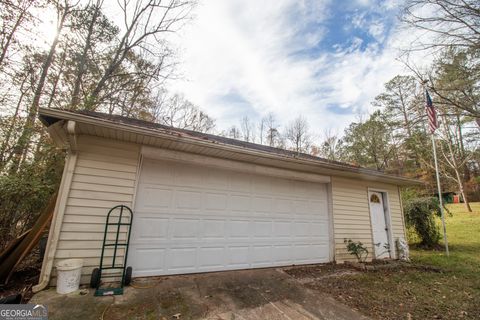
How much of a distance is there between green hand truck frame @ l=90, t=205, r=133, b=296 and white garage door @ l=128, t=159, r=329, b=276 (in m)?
0.19

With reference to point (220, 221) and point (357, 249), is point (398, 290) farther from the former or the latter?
point (220, 221)

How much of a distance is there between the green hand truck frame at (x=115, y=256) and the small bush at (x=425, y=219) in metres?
10.5

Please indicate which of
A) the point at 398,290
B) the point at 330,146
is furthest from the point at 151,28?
the point at 330,146

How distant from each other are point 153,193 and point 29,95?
6.48 meters

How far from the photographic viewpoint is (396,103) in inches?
666

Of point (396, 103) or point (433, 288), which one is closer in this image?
point (433, 288)

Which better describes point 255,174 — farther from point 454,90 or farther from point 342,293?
point 454,90

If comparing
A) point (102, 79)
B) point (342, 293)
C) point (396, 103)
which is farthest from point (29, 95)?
point (396, 103)

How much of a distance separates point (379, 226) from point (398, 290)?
10.6 feet

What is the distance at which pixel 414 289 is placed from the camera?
4.19m

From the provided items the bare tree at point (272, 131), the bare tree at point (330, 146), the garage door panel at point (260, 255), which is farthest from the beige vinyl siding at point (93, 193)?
the bare tree at point (330, 146)

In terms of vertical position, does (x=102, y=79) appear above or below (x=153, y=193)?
above

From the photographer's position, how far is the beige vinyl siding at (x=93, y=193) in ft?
11.1

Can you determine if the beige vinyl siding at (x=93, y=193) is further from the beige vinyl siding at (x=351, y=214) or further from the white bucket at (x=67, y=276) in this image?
the beige vinyl siding at (x=351, y=214)
